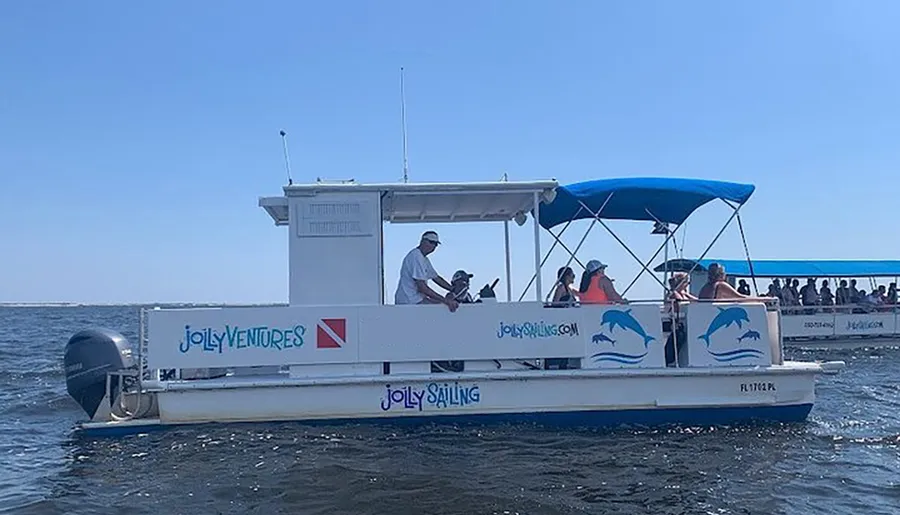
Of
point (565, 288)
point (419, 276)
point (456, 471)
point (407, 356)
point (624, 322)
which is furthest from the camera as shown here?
point (565, 288)

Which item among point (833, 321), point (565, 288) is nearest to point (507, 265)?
point (565, 288)

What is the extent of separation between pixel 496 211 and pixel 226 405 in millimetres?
4423

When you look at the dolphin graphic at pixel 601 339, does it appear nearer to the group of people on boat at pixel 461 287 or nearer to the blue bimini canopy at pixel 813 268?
the group of people on boat at pixel 461 287

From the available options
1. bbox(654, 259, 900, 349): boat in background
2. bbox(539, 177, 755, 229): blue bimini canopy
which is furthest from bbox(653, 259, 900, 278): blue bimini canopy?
bbox(539, 177, 755, 229): blue bimini canopy

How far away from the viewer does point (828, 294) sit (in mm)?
24062

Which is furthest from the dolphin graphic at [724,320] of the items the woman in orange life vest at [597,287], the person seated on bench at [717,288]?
the woman in orange life vest at [597,287]

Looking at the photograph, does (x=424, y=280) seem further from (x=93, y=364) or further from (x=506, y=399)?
(x=93, y=364)

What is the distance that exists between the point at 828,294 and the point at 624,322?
1784cm

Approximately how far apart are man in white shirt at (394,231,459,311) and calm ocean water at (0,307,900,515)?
61.7 inches

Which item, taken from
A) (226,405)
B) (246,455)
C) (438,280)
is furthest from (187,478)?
(438,280)

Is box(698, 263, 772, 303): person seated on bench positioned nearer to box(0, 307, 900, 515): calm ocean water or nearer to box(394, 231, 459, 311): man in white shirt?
box(0, 307, 900, 515): calm ocean water

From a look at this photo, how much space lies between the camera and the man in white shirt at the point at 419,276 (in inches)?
363

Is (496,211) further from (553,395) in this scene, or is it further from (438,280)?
(553,395)

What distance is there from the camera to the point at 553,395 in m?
8.91
